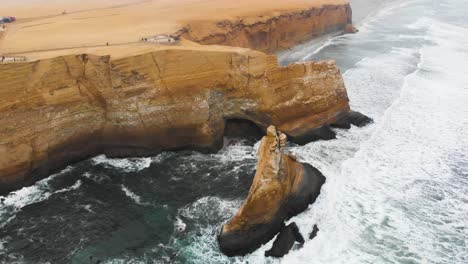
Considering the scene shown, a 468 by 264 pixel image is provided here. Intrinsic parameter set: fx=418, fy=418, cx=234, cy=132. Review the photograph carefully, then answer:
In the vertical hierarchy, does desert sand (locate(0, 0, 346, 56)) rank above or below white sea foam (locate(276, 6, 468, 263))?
above

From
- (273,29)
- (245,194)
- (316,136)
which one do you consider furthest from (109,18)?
(245,194)

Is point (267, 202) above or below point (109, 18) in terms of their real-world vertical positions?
below

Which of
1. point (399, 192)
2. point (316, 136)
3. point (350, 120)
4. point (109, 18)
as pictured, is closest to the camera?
point (399, 192)

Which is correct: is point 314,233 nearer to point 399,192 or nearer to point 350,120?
point 399,192

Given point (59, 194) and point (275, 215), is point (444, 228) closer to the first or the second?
point (275, 215)

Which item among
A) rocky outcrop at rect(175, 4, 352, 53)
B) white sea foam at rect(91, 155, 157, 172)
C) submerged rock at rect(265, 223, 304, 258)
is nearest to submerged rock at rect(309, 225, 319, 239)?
submerged rock at rect(265, 223, 304, 258)

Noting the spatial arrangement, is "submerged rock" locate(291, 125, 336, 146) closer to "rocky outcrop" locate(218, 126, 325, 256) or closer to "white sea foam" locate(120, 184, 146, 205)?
"rocky outcrop" locate(218, 126, 325, 256)

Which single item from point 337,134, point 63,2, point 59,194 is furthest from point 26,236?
point 63,2
